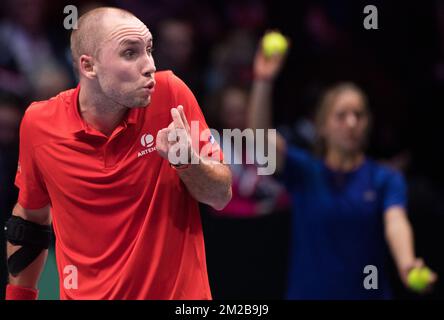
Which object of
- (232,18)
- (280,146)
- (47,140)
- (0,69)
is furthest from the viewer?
(232,18)

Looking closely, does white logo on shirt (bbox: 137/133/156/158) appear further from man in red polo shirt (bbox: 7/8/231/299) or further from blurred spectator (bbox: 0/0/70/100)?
blurred spectator (bbox: 0/0/70/100)

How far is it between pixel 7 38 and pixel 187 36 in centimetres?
128

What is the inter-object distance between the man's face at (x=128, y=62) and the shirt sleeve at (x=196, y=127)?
0.57 feet

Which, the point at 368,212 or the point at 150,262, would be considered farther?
the point at 368,212

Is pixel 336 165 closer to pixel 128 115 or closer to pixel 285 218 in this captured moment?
pixel 285 218

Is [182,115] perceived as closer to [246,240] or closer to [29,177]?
[29,177]

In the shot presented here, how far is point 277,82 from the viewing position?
23.9ft

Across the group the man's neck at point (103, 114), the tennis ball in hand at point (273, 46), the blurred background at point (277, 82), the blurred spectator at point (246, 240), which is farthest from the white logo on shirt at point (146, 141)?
the blurred spectator at point (246, 240)

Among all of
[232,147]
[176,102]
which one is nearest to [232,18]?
[232,147]

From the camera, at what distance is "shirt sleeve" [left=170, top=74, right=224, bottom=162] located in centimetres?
349

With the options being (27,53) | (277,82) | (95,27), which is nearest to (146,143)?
(95,27)

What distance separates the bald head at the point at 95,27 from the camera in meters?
3.42
